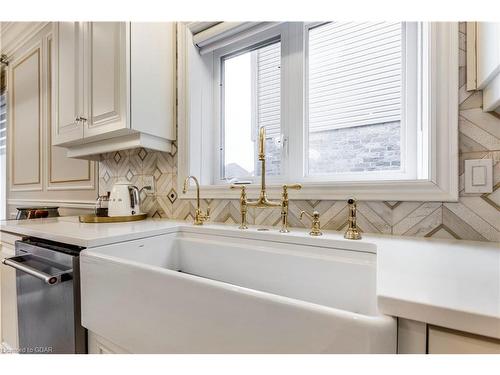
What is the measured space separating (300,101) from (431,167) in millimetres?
633

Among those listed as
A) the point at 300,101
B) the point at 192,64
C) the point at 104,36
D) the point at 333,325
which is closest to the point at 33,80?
the point at 104,36

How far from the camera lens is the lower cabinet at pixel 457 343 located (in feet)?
1.05

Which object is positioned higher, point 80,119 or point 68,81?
point 68,81

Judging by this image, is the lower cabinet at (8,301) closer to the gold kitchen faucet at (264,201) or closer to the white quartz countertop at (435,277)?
the white quartz countertop at (435,277)

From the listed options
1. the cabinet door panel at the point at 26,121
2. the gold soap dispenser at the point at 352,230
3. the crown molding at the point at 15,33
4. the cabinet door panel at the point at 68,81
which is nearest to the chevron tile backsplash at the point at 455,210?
the gold soap dispenser at the point at 352,230

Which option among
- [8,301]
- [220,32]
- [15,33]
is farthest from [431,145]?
[15,33]

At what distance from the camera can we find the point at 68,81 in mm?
1456

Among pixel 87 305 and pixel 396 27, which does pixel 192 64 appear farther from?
pixel 87 305

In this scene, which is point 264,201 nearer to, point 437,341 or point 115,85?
point 437,341

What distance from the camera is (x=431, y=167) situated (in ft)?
2.60

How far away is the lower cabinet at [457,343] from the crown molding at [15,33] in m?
3.10

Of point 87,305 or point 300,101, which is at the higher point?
point 300,101

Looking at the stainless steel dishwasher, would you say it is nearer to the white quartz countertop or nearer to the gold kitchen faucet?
the white quartz countertop

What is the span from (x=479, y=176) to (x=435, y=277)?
50cm
